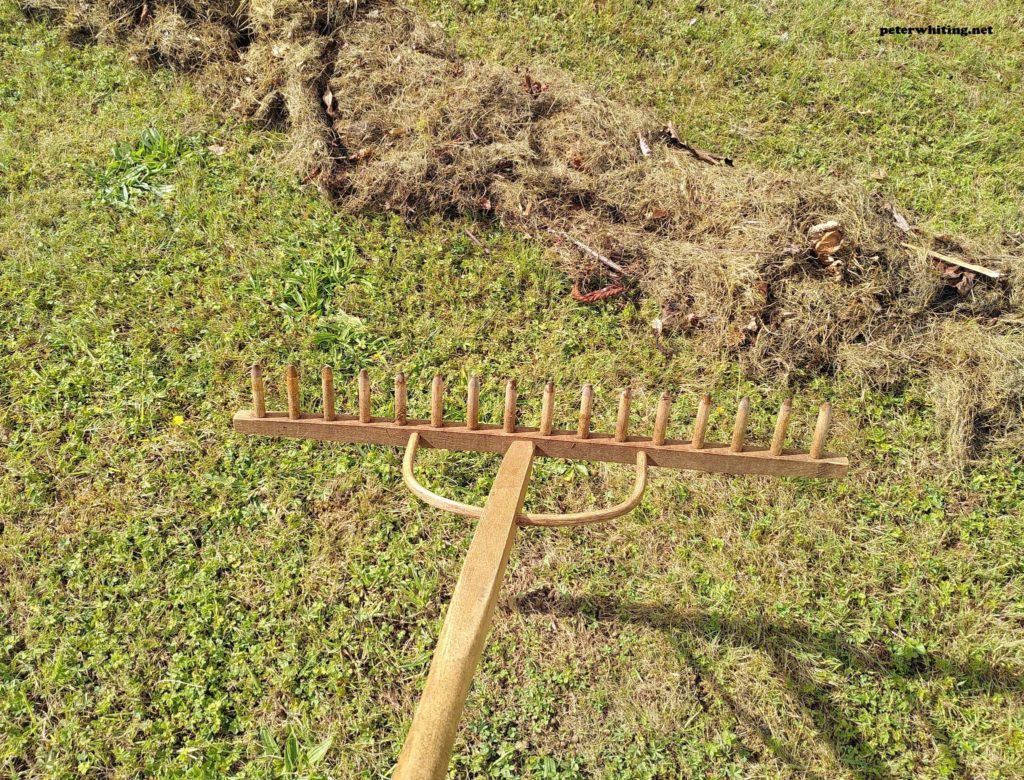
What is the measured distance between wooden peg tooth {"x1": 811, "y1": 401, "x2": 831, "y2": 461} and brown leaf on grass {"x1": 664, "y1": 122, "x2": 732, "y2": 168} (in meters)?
3.48

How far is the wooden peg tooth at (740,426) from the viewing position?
2412 millimetres

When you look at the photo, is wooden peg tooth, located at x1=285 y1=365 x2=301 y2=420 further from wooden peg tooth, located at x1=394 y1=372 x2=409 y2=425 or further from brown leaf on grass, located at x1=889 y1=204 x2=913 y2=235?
brown leaf on grass, located at x1=889 y1=204 x2=913 y2=235

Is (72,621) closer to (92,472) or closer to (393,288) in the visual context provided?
(92,472)

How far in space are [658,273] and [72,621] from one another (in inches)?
137

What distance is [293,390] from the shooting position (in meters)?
2.54

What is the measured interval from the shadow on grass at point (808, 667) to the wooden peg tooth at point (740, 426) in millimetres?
1278

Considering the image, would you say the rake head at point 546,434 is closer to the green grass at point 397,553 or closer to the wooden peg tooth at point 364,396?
the wooden peg tooth at point 364,396

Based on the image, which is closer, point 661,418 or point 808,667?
point 661,418

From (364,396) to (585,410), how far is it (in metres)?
0.72

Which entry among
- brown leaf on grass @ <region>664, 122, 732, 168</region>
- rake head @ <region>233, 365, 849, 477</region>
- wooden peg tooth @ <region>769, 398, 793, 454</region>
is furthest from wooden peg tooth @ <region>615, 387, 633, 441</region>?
brown leaf on grass @ <region>664, 122, 732, 168</region>

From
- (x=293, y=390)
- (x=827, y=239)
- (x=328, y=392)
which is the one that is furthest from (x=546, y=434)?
(x=827, y=239)

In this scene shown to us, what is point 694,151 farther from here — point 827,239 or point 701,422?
point 701,422

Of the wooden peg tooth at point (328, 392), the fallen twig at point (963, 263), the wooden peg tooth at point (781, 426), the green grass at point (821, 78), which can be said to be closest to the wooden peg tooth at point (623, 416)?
the wooden peg tooth at point (781, 426)

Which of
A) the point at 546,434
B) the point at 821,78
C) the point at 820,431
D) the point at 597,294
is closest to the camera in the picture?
the point at 820,431
